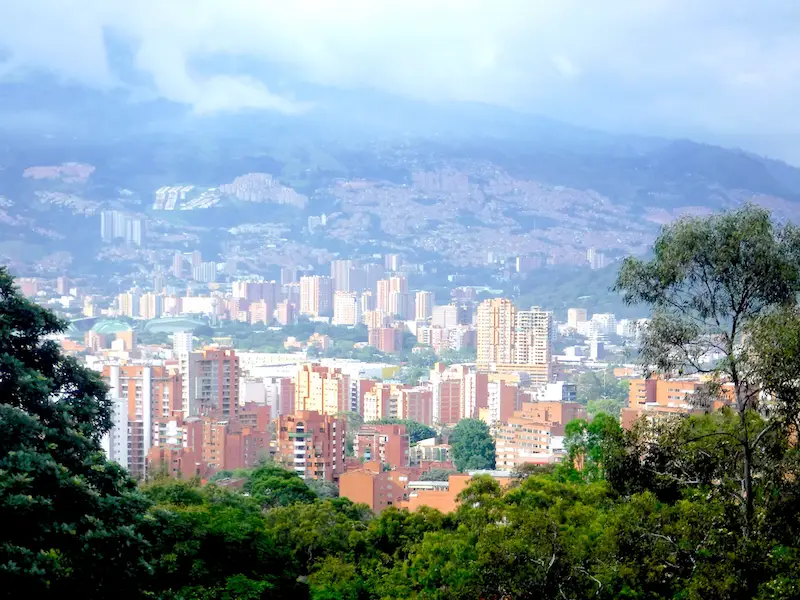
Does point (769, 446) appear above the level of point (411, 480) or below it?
above

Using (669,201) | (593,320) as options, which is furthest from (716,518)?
(669,201)

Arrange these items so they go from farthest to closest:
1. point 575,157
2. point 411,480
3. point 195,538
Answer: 1. point 575,157
2. point 411,480
3. point 195,538

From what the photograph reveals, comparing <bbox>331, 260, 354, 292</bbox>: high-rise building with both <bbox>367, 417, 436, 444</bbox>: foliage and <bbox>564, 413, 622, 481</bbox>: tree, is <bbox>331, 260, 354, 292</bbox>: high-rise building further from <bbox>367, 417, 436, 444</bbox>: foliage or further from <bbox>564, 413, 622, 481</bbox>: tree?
<bbox>564, 413, 622, 481</bbox>: tree

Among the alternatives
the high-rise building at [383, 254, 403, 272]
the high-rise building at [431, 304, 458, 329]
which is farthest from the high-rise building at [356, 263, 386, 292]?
the high-rise building at [431, 304, 458, 329]

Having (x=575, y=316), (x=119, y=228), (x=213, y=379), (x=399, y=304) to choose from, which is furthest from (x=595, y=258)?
(x=213, y=379)

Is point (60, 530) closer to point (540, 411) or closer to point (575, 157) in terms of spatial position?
point (540, 411)

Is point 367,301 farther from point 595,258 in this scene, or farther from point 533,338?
point 533,338

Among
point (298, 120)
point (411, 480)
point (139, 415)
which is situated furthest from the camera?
point (298, 120)
